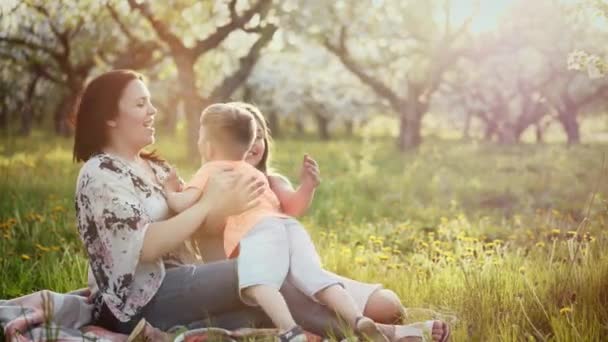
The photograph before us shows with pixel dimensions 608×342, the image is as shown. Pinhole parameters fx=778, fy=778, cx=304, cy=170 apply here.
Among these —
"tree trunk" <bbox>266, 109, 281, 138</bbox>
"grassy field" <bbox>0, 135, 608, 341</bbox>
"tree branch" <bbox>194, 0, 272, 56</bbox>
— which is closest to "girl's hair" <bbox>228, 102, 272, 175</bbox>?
"grassy field" <bbox>0, 135, 608, 341</bbox>

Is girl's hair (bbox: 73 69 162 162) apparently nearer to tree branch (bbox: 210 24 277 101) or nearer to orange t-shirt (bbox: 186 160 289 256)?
orange t-shirt (bbox: 186 160 289 256)

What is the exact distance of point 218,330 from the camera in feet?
12.7

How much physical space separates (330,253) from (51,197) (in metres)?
4.55

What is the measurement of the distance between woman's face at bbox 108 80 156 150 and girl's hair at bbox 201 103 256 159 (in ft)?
1.01

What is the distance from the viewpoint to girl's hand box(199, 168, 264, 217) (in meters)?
3.99

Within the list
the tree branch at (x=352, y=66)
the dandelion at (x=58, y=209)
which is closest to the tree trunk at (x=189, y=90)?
the tree branch at (x=352, y=66)

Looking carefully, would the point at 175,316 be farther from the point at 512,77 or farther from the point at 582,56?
the point at 512,77

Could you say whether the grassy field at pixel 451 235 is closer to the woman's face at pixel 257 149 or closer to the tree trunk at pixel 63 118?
the woman's face at pixel 257 149

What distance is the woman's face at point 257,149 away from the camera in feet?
15.6

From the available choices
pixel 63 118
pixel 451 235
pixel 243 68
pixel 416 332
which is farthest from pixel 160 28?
pixel 63 118

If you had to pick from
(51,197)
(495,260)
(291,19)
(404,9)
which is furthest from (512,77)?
(495,260)

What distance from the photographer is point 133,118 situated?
4098mm

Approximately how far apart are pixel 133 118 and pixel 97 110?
0.62 ft

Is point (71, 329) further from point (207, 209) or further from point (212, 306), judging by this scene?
point (207, 209)
